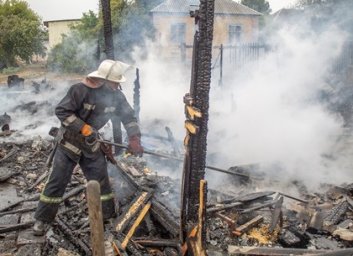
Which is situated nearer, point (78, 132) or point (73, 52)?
point (78, 132)

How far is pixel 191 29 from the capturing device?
25078 millimetres

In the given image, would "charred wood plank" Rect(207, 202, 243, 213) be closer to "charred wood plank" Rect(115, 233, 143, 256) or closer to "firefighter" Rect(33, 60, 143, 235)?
"charred wood plank" Rect(115, 233, 143, 256)

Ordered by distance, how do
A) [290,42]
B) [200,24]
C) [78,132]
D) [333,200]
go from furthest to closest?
1. [290,42]
2. [333,200]
3. [78,132]
4. [200,24]

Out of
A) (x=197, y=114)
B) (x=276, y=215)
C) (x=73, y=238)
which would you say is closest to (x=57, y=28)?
(x=73, y=238)

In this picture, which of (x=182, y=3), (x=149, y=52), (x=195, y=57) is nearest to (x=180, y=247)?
(x=195, y=57)

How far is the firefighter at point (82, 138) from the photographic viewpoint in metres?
4.83

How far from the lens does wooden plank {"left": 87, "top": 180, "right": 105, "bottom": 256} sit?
2836 mm

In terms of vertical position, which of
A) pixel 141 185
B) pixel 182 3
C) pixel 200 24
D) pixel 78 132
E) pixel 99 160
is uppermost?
pixel 182 3

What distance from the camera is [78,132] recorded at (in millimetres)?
4797

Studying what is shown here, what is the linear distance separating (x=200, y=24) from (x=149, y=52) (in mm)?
15569

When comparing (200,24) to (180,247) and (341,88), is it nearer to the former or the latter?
(180,247)

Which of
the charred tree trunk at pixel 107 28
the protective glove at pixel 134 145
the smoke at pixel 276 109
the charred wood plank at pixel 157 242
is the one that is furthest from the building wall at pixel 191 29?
the charred wood plank at pixel 157 242

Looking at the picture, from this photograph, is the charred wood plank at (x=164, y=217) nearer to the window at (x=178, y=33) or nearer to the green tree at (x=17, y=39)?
the window at (x=178, y=33)

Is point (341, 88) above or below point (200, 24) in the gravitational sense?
below
